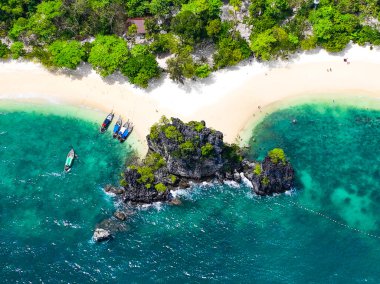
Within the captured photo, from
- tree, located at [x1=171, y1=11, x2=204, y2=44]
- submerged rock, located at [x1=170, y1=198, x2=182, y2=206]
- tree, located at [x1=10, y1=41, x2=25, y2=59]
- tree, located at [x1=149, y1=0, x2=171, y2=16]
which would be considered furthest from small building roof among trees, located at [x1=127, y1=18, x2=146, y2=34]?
submerged rock, located at [x1=170, y1=198, x2=182, y2=206]

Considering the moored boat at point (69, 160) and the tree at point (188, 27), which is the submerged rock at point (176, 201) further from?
the tree at point (188, 27)

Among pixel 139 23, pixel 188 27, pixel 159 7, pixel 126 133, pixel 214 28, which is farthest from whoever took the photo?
pixel 139 23

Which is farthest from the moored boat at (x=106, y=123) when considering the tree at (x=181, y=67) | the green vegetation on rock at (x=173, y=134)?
the green vegetation on rock at (x=173, y=134)

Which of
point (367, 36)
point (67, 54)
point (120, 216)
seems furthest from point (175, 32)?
point (120, 216)

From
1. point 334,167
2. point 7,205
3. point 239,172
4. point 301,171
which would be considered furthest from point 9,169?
point 334,167

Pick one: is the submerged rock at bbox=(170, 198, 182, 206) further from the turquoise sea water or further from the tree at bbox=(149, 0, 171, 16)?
the tree at bbox=(149, 0, 171, 16)

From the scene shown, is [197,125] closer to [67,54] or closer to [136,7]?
[67,54]
